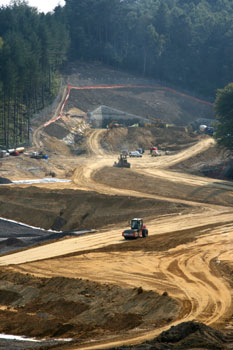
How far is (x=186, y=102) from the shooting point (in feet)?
513

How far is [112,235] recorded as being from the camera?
175ft

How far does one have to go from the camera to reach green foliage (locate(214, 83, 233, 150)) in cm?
9356

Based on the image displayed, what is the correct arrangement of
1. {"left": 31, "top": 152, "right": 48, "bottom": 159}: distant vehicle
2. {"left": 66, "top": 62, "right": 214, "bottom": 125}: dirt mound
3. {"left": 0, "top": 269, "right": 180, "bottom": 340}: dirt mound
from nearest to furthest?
{"left": 0, "top": 269, "right": 180, "bottom": 340}: dirt mound → {"left": 31, "top": 152, "right": 48, "bottom": 159}: distant vehicle → {"left": 66, "top": 62, "right": 214, "bottom": 125}: dirt mound

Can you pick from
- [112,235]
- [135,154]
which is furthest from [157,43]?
[112,235]

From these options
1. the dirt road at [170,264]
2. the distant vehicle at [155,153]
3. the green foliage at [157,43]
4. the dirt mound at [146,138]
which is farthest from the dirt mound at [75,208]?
the green foliage at [157,43]

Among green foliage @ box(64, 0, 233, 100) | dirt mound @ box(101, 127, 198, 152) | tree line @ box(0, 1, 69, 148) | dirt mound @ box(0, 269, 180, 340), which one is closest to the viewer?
dirt mound @ box(0, 269, 180, 340)

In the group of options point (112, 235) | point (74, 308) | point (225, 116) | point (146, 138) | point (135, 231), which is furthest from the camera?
point (146, 138)

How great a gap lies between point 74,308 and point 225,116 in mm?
70298

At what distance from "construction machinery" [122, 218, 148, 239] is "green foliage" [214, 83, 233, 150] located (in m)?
46.0

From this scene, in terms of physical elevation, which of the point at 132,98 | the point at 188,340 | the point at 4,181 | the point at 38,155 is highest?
the point at 188,340

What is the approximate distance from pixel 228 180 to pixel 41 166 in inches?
1103

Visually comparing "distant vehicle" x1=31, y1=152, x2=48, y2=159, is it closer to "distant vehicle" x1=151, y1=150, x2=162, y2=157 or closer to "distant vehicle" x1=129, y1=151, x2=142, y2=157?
"distant vehicle" x1=129, y1=151, x2=142, y2=157

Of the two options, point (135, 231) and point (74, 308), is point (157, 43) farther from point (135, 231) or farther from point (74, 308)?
point (74, 308)

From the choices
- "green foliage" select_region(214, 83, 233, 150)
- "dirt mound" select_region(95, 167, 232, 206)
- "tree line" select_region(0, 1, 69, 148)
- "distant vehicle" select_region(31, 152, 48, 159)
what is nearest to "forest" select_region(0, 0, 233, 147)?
"tree line" select_region(0, 1, 69, 148)
